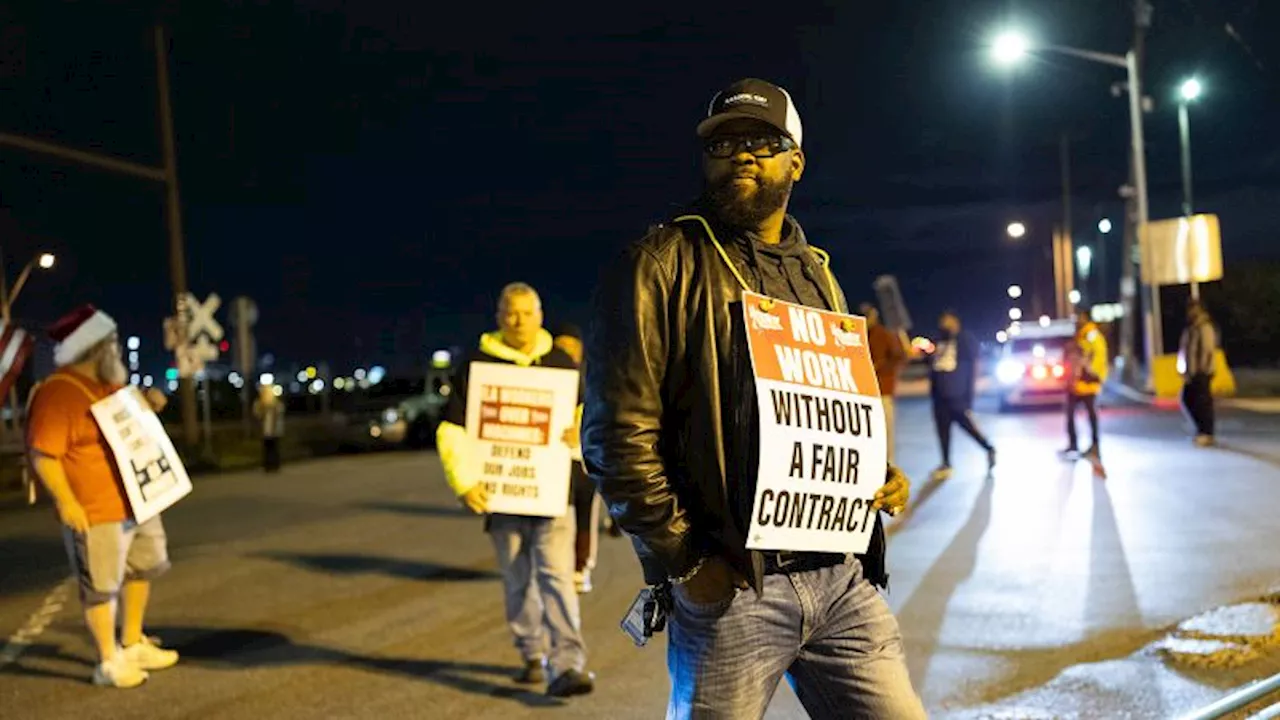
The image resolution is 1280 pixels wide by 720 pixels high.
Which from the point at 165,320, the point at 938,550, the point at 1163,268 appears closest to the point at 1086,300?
the point at 1163,268

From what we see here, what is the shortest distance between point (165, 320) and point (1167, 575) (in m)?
17.5

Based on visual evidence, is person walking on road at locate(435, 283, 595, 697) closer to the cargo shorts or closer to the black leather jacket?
the cargo shorts

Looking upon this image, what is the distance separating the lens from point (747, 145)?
2.64 m

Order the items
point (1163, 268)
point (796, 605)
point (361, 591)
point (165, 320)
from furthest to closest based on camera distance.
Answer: point (1163, 268) → point (165, 320) → point (361, 591) → point (796, 605)

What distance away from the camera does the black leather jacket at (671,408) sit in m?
2.43

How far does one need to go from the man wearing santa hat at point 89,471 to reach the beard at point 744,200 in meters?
4.40

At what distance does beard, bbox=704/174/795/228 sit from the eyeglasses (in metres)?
0.05

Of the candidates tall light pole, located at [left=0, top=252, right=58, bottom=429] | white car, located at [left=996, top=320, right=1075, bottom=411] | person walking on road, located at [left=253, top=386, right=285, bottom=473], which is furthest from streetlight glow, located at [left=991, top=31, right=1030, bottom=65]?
tall light pole, located at [left=0, top=252, right=58, bottom=429]

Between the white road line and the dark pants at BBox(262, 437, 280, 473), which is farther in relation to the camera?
the dark pants at BBox(262, 437, 280, 473)

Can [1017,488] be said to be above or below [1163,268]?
below

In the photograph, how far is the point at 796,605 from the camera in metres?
2.60

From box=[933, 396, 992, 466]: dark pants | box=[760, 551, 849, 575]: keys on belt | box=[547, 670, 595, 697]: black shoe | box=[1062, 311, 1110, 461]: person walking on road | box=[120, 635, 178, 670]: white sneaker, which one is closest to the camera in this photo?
box=[760, 551, 849, 575]: keys on belt

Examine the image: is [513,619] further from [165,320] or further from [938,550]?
[165,320]

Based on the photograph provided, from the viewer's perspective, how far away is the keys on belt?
2586 mm
